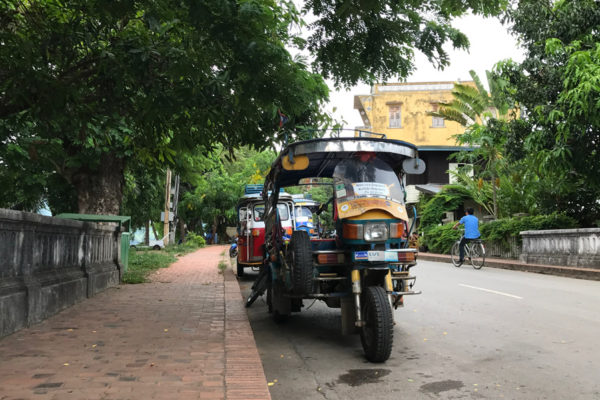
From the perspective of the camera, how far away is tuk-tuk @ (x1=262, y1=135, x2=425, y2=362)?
5.89 meters

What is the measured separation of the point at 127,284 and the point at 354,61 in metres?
8.65

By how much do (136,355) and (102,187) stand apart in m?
12.7

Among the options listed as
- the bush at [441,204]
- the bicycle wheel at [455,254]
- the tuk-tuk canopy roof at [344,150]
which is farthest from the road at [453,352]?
the bush at [441,204]

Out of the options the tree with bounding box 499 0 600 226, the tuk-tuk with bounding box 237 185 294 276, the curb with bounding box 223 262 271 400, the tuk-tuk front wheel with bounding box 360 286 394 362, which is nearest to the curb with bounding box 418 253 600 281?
the tree with bounding box 499 0 600 226

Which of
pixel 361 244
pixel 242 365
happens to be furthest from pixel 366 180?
pixel 242 365

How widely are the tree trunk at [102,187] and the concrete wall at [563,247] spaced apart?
1383 centimetres

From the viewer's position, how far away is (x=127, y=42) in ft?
21.6

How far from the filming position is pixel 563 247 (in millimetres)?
16438

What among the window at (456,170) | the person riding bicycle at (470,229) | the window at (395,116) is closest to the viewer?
the person riding bicycle at (470,229)

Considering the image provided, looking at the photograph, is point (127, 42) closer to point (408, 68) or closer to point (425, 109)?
point (408, 68)

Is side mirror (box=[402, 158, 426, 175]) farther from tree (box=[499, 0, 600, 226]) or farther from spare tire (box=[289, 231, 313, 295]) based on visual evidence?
tree (box=[499, 0, 600, 226])

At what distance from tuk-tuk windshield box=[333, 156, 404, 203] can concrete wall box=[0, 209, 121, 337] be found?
403 centimetres

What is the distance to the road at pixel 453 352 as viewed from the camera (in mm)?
4824

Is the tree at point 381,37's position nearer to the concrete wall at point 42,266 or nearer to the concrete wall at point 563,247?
the concrete wall at point 42,266
